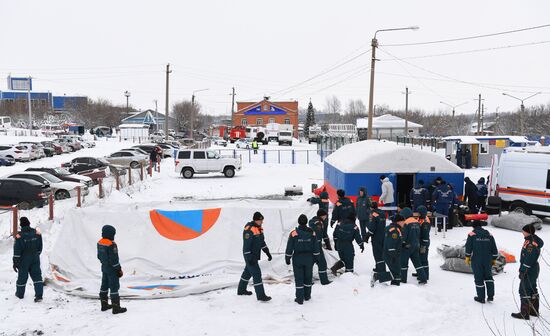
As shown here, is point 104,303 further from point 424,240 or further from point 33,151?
point 33,151

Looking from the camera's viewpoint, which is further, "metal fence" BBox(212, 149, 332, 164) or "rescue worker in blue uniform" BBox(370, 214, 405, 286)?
"metal fence" BBox(212, 149, 332, 164)

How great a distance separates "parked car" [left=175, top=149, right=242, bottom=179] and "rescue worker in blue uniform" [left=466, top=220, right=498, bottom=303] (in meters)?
24.1

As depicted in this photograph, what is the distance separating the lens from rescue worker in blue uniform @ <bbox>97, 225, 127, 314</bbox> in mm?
9016

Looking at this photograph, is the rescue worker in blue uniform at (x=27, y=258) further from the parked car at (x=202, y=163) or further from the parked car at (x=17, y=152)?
the parked car at (x=17, y=152)

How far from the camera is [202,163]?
32.3 m

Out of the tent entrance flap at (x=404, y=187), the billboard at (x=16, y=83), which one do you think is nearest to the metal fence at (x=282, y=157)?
the tent entrance flap at (x=404, y=187)

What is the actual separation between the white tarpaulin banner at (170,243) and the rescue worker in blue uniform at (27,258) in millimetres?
916

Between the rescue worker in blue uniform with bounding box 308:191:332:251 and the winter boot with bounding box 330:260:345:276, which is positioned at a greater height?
the rescue worker in blue uniform with bounding box 308:191:332:251

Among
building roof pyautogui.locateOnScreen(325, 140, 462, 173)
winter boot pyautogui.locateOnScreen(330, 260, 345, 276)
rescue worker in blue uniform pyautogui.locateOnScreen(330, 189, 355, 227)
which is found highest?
building roof pyautogui.locateOnScreen(325, 140, 462, 173)

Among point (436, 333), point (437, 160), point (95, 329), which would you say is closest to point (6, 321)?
point (95, 329)

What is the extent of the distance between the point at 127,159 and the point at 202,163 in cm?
631

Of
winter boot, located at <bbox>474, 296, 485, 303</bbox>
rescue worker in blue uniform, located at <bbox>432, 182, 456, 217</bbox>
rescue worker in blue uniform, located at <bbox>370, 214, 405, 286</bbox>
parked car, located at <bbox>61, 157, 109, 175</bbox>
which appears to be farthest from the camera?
parked car, located at <bbox>61, 157, 109, 175</bbox>

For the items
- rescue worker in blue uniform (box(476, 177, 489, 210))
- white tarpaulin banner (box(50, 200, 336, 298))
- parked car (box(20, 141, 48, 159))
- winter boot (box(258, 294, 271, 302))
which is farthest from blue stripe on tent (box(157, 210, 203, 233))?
parked car (box(20, 141, 48, 159))

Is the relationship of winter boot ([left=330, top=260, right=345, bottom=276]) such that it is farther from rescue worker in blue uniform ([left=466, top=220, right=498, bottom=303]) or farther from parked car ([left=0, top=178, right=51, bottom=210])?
parked car ([left=0, top=178, right=51, bottom=210])
